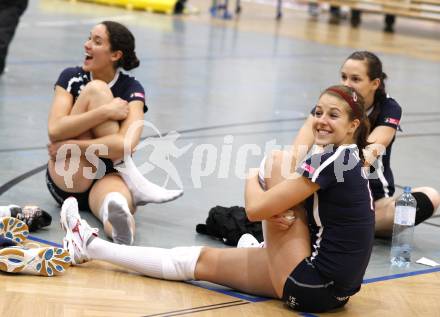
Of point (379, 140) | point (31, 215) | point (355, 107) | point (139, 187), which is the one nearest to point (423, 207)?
point (379, 140)

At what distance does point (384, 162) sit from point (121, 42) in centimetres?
170

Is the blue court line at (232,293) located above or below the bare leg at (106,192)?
below

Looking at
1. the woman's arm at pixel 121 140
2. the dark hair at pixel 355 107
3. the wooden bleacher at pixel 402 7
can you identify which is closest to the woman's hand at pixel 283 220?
the dark hair at pixel 355 107

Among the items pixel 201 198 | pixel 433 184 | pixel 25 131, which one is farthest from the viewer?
pixel 25 131

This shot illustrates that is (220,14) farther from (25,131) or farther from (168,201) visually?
(168,201)

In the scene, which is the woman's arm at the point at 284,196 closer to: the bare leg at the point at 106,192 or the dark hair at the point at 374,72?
the bare leg at the point at 106,192

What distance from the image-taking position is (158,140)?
7504 millimetres

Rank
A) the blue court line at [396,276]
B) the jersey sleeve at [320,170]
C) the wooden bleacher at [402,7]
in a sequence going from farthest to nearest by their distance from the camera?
the wooden bleacher at [402,7], the blue court line at [396,276], the jersey sleeve at [320,170]

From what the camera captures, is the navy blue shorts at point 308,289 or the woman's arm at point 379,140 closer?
the navy blue shorts at point 308,289

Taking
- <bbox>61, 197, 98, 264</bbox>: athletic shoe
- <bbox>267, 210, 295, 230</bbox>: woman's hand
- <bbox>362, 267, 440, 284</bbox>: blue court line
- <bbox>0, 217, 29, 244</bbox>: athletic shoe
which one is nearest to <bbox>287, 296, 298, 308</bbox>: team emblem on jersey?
<bbox>267, 210, 295, 230</bbox>: woman's hand

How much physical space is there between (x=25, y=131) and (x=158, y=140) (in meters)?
1.06

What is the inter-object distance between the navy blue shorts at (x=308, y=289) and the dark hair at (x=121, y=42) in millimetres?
2016

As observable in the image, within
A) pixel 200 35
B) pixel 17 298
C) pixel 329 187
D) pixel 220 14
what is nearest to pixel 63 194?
pixel 17 298

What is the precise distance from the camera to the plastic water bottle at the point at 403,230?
201 inches
